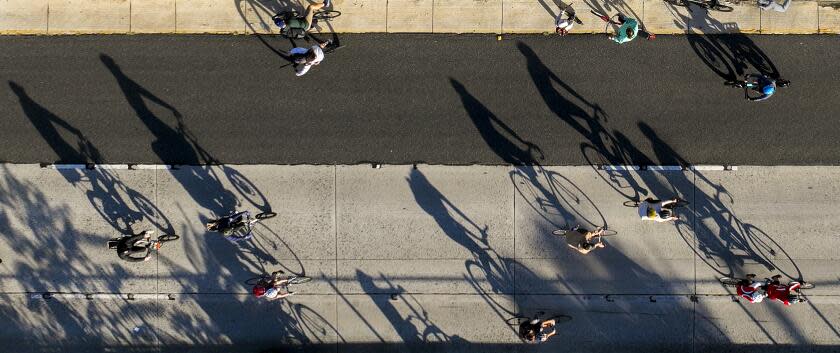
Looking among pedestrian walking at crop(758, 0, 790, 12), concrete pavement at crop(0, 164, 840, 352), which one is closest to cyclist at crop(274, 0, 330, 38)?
concrete pavement at crop(0, 164, 840, 352)

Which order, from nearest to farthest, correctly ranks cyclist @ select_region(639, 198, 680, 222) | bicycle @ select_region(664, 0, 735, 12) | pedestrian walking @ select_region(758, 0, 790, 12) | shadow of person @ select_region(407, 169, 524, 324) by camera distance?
cyclist @ select_region(639, 198, 680, 222) → pedestrian walking @ select_region(758, 0, 790, 12) → bicycle @ select_region(664, 0, 735, 12) → shadow of person @ select_region(407, 169, 524, 324)

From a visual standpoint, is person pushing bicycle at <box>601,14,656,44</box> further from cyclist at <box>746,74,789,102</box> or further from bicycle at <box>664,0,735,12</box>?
cyclist at <box>746,74,789,102</box>

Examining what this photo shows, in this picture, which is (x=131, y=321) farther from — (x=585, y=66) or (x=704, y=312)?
(x=704, y=312)

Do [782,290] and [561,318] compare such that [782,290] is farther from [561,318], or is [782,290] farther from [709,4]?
[709,4]

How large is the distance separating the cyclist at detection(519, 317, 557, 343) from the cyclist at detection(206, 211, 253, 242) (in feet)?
21.3

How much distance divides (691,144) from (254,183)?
9.92 m

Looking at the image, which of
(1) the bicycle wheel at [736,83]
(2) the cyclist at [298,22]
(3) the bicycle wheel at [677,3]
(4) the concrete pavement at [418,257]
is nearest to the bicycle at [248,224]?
(4) the concrete pavement at [418,257]

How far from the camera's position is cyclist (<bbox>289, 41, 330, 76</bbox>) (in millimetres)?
10422

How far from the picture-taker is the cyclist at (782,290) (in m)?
10.6

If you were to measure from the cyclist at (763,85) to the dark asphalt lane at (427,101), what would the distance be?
0.26 metres

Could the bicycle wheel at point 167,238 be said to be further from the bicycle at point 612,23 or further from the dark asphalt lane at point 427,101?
the bicycle at point 612,23

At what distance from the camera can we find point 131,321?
36.9 ft

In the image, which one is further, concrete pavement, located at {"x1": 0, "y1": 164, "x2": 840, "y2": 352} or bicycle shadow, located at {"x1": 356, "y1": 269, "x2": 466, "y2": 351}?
bicycle shadow, located at {"x1": 356, "y1": 269, "x2": 466, "y2": 351}

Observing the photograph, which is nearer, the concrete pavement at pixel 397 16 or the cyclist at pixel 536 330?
the cyclist at pixel 536 330
